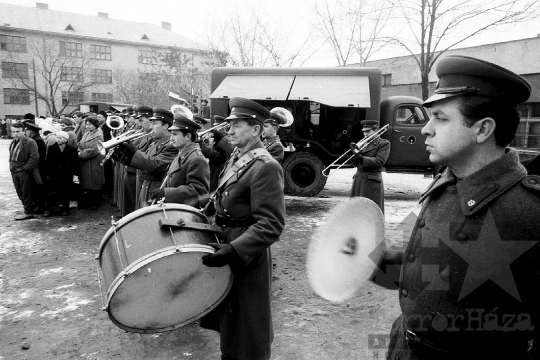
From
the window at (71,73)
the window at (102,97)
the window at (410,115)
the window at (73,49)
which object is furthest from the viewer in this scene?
the window at (102,97)

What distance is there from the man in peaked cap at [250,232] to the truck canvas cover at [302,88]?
719 cm

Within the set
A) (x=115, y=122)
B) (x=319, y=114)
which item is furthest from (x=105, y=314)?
(x=319, y=114)

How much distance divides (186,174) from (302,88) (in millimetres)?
6888

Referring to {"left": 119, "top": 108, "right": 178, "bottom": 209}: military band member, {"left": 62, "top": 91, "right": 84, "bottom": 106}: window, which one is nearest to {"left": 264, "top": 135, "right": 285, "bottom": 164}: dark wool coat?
{"left": 119, "top": 108, "right": 178, "bottom": 209}: military band member

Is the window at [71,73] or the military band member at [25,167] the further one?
the window at [71,73]

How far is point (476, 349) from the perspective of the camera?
4.66ft

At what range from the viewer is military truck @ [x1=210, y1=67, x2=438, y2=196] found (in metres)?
10.3

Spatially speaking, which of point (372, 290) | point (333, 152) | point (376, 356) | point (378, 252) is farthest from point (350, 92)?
point (378, 252)

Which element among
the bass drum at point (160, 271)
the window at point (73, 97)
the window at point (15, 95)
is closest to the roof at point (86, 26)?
the window at point (15, 95)

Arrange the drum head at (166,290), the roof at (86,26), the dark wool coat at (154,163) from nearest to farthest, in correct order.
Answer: the drum head at (166,290) < the dark wool coat at (154,163) < the roof at (86,26)

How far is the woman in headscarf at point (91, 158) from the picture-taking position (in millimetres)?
8727

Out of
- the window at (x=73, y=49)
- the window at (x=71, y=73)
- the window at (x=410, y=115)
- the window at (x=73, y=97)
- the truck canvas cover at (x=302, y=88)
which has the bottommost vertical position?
the window at (x=410, y=115)

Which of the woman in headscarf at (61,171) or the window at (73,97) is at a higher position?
the window at (73,97)

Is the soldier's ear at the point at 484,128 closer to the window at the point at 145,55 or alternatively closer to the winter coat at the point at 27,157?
the winter coat at the point at 27,157
